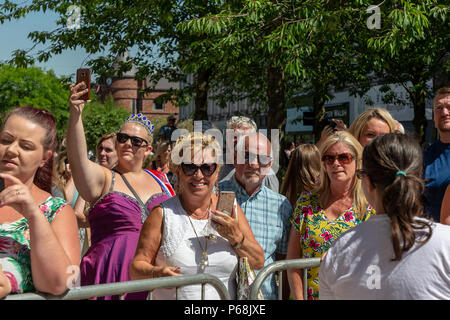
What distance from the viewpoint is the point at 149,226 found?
9.94ft

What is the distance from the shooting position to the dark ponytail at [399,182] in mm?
2119

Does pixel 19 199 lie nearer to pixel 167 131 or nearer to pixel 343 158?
pixel 343 158

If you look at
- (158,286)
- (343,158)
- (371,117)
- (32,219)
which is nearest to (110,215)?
(158,286)

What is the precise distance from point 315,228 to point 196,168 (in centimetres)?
85

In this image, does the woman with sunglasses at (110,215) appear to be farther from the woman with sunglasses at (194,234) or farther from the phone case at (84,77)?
the woman with sunglasses at (194,234)

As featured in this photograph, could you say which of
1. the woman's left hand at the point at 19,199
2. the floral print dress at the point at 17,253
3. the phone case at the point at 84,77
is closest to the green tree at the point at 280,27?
the phone case at the point at 84,77

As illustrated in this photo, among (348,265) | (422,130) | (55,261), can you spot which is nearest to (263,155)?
(348,265)

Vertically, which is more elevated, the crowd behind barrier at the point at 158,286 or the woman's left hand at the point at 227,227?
the woman's left hand at the point at 227,227

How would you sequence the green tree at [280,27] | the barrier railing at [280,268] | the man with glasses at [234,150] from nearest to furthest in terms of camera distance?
the barrier railing at [280,268]
the man with glasses at [234,150]
the green tree at [280,27]

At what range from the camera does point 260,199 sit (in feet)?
12.4

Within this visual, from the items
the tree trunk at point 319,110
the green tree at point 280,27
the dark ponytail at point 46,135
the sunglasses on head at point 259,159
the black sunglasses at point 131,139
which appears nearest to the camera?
the dark ponytail at point 46,135

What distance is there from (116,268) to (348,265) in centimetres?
186

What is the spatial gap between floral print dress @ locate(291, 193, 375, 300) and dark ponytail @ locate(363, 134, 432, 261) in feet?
3.87

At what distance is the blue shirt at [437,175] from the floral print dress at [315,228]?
666mm
